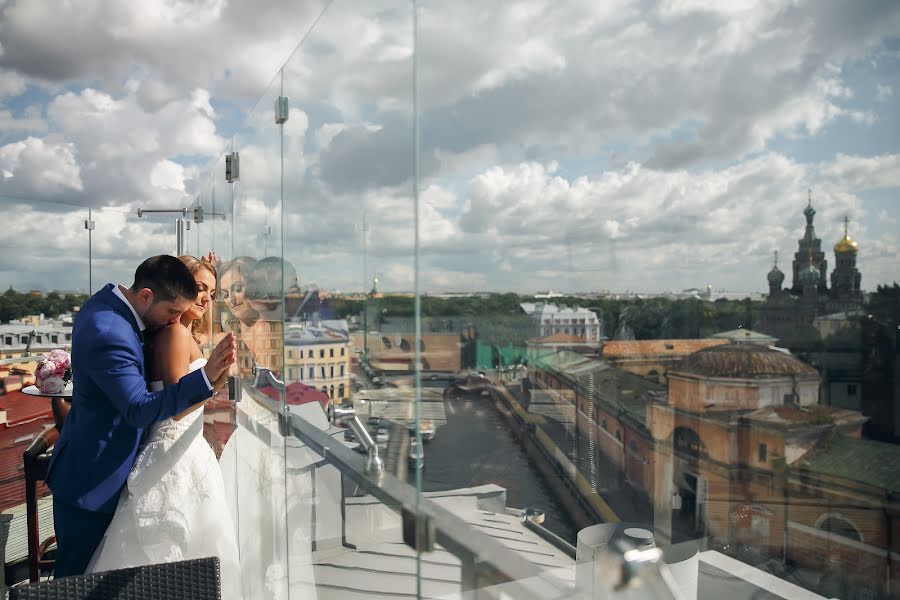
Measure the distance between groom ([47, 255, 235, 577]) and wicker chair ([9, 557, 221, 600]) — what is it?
0.31 metres

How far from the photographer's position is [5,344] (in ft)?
14.0

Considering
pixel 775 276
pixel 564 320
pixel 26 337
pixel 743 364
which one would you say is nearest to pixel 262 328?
pixel 564 320

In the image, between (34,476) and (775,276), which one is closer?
(34,476)

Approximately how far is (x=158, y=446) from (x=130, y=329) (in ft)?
0.96

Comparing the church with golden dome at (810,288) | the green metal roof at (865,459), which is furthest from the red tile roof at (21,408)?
the green metal roof at (865,459)

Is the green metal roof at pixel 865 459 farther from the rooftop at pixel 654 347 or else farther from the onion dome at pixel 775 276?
the onion dome at pixel 775 276

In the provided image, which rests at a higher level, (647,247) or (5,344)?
(647,247)

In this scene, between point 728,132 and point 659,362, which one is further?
point 659,362

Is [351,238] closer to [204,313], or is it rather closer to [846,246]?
[204,313]

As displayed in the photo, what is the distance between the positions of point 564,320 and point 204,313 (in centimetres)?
121

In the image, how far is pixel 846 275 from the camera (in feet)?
13.1

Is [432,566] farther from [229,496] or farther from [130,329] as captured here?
[229,496]

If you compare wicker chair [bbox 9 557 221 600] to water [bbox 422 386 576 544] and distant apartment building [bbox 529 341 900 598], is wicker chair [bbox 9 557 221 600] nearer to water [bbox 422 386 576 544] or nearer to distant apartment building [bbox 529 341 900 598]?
water [bbox 422 386 576 544]

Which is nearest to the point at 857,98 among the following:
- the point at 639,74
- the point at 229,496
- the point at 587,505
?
the point at 639,74
